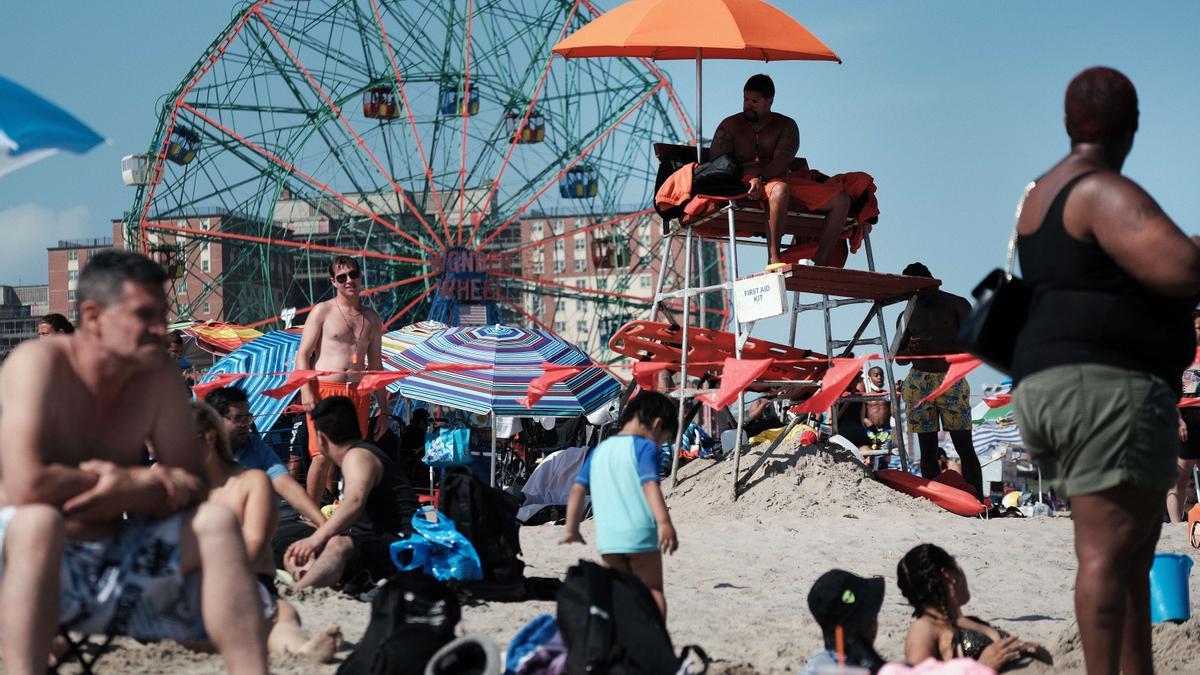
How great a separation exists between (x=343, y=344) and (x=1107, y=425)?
559 cm

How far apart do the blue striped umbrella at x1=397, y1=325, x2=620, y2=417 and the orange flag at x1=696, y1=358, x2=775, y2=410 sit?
462cm

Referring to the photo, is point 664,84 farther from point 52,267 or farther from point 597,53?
point 52,267

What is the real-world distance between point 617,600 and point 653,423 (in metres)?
1.23

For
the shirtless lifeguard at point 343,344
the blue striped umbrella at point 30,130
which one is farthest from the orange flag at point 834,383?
the blue striped umbrella at point 30,130

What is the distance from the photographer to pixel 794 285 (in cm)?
848

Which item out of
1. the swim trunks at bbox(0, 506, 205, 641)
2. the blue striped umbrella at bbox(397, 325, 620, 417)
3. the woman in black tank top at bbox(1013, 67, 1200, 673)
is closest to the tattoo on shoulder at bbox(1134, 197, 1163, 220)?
the woman in black tank top at bbox(1013, 67, 1200, 673)

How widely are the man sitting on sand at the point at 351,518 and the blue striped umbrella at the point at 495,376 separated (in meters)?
6.64

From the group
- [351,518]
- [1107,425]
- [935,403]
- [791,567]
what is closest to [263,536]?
[351,518]

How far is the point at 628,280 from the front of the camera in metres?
36.8

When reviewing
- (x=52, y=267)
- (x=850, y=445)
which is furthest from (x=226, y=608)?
(x=52, y=267)

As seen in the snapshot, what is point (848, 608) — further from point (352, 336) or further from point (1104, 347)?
point (352, 336)

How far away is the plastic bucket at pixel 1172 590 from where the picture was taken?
15.7 feet

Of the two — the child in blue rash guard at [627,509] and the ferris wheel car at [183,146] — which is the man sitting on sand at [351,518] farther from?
the ferris wheel car at [183,146]

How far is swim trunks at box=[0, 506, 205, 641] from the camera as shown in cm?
282
